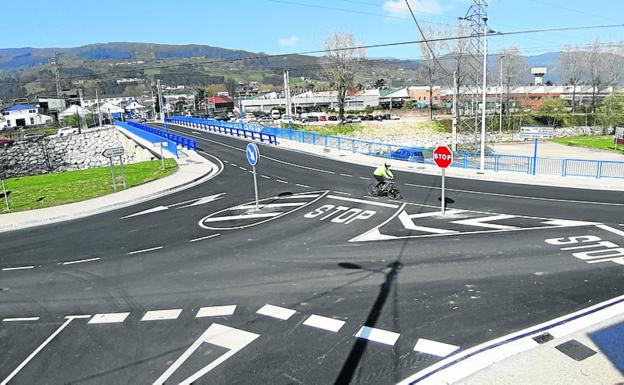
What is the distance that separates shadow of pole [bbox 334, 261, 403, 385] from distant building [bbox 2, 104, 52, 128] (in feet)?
422

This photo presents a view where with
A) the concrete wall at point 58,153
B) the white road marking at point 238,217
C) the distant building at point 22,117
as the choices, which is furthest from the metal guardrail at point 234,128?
the distant building at point 22,117

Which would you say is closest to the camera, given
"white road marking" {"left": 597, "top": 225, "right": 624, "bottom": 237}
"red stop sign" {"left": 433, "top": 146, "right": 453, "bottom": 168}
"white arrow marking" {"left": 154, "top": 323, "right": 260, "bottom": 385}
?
"white arrow marking" {"left": 154, "top": 323, "right": 260, "bottom": 385}

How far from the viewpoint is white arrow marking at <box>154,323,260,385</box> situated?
6887 mm

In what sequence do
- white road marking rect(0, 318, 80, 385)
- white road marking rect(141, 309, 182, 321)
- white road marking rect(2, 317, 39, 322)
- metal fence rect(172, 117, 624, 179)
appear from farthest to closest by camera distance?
metal fence rect(172, 117, 624, 179)
white road marking rect(2, 317, 39, 322)
white road marking rect(141, 309, 182, 321)
white road marking rect(0, 318, 80, 385)

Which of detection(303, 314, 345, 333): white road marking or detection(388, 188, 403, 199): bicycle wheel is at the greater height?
detection(303, 314, 345, 333): white road marking

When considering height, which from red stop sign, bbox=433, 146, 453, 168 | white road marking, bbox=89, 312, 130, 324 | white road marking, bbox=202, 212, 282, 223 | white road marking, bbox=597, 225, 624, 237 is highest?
red stop sign, bbox=433, 146, 453, 168

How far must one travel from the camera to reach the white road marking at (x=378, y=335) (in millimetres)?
7609

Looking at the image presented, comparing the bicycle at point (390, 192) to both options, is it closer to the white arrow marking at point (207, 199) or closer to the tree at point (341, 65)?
the white arrow marking at point (207, 199)

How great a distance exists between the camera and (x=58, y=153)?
246ft

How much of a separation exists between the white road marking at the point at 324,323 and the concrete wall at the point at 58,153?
6031 centimetres

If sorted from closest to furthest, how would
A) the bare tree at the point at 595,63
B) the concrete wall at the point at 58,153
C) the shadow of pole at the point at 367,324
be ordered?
1. the shadow of pole at the point at 367,324
2. the concrete wall at the point at 58,153
3. the bare tree at the point at 595,63

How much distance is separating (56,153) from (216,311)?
7765 cm

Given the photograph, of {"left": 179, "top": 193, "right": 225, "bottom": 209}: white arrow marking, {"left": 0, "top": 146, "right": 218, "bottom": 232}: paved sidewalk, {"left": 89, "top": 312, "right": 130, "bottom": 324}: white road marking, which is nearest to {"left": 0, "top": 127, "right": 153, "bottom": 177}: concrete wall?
{"left": 0, "top": 146, "right": 218, "bottom": 232}: paved sidewalk

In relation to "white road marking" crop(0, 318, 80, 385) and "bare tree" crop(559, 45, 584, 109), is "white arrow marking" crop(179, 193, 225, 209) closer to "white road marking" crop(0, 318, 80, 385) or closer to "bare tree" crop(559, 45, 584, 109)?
"white road marking" crop(0, 318, 80, 385)
